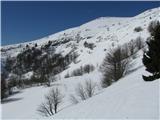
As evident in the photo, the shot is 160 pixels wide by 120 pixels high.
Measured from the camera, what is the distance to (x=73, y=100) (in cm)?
5350

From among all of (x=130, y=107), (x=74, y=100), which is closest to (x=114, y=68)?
(x=74, y=100)

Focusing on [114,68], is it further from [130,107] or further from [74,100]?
[130,107]

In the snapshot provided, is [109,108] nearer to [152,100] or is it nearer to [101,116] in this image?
[101,116]

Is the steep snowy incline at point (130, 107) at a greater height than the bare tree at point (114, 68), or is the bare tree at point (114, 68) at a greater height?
the bare tree at point (114, 68)

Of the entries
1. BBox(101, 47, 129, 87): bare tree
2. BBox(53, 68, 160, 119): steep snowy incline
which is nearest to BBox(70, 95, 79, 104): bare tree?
BBox(101, 47, 129, 87): bare tree

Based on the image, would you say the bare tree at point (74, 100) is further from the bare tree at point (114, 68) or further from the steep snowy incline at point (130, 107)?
the steep snowy incline at point (130, 107)

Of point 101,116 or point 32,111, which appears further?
point 32,111

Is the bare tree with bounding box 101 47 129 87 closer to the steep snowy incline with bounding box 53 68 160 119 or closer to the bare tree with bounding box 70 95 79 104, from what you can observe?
the bare tree with bounding box 70 95 79 104

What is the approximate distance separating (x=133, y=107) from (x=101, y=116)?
7.67ft

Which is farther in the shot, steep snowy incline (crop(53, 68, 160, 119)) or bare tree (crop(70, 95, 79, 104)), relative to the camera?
bare tree (crop(70, 95, 79, 104))

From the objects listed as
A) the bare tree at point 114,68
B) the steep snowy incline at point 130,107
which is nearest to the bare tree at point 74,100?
the bare tree at point 114,68

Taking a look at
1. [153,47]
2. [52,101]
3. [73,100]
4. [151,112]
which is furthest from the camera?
[73,100]

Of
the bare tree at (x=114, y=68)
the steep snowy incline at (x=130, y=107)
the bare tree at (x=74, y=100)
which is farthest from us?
the bare tree at (x=114, y=68)

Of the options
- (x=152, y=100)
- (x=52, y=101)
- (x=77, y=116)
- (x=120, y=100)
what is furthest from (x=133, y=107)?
(x=52, y=101)
